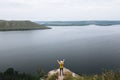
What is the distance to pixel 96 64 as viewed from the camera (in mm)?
57719

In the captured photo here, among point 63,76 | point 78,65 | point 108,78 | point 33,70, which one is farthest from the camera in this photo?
point 78,65

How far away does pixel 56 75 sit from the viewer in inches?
1236

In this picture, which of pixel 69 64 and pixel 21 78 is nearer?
pixel 21 78

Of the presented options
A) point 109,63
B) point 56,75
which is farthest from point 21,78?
point 109,63

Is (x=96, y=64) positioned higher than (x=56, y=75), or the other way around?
(x=56, y=75)

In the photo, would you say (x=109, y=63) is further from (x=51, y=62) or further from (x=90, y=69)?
(x=51, y=62)

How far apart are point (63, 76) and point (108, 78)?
15426 millimetres

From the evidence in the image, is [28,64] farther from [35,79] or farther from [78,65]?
[35,79]

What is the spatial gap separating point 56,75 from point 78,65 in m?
26.1

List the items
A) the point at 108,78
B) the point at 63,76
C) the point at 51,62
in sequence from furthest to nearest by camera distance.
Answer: the point at 51,62 < the point at 63,76 < the point at 108,78

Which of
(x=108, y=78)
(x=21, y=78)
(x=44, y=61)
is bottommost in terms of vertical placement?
(x=44, y=61)

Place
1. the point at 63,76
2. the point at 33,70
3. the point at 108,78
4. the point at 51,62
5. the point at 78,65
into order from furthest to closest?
the point at 51,62 → the point at 78,65 → the point at 33,70 → the point at 63,76 → the point at 108,78

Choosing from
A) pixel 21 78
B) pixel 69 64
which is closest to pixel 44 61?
pixel 69 64

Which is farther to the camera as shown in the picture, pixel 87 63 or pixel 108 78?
pixel 87 63
